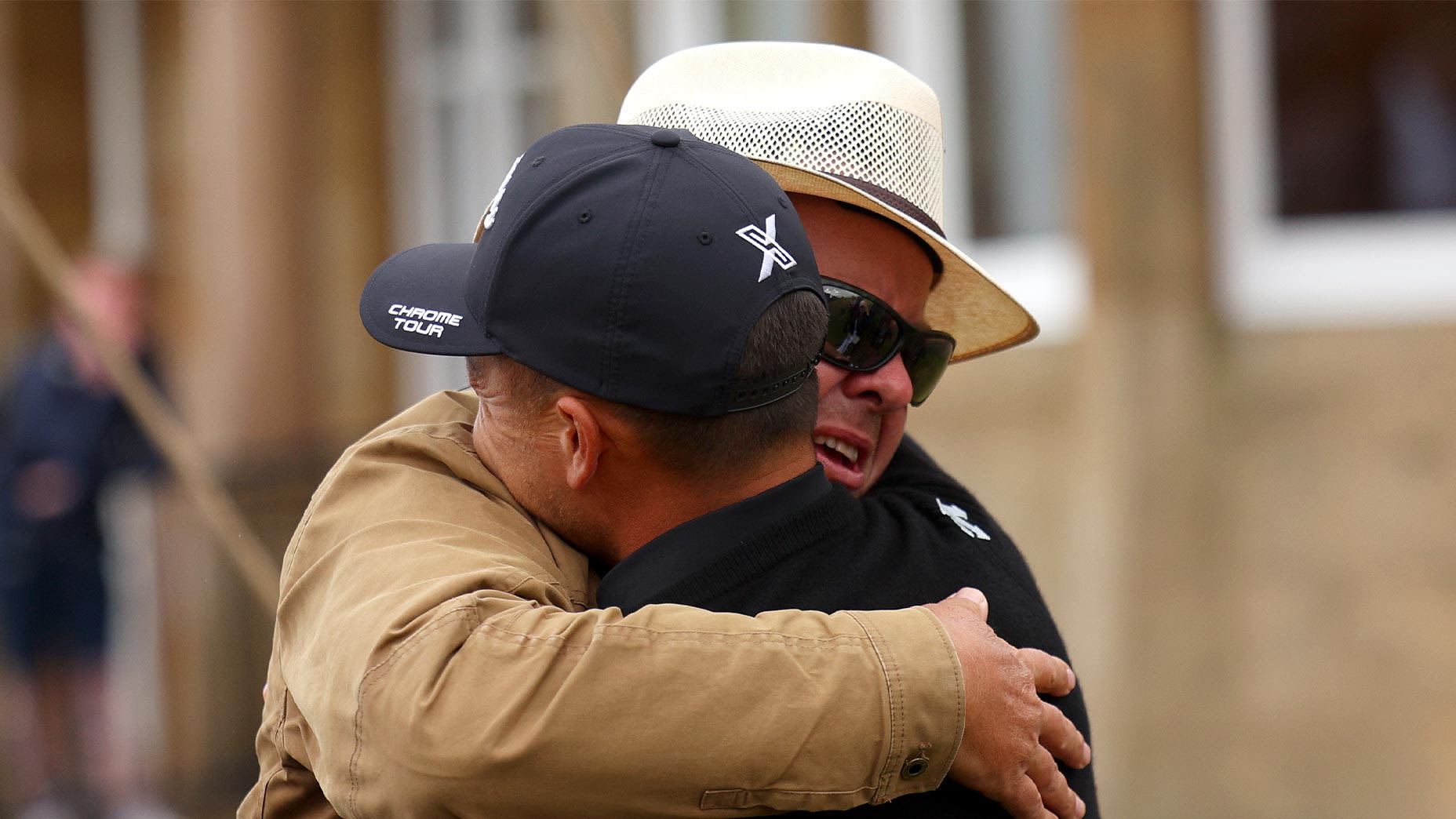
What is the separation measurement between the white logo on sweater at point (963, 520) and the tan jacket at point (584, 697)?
11.2 inches

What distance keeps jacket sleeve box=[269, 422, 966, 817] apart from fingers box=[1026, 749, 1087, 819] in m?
0.18

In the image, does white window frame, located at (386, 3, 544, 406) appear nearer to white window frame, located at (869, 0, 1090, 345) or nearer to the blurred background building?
the blurred background building

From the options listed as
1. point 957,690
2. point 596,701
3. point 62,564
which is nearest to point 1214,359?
point 957,690

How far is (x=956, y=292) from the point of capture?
8.15 feet

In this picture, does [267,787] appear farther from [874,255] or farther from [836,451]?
[874,255]

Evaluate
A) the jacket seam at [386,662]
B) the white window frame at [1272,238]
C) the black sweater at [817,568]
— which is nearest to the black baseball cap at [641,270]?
the black sweater at [817,568]

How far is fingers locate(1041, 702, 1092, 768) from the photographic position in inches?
66.7

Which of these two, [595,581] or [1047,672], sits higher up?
[595,581]

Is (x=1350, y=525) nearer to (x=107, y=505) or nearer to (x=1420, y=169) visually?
(x=1420, y=169)

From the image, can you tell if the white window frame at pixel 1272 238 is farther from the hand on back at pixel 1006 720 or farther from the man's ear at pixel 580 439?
the man's ear at pixel 580 439

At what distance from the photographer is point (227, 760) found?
7.97 m

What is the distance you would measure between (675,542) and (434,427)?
13.1 inches

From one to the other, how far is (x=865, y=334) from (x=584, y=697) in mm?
816

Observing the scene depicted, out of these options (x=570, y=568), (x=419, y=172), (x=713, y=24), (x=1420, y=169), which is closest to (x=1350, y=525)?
(x=1420, y=169)
